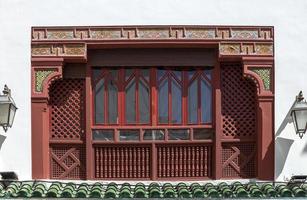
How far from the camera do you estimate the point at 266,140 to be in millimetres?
11711

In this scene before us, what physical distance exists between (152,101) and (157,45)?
96 cm

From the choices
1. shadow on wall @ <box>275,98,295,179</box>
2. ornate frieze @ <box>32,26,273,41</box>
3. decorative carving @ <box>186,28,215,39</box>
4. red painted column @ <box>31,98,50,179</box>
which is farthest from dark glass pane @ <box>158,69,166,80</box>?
shadow on wall @ <box>275,98,295,179</box>

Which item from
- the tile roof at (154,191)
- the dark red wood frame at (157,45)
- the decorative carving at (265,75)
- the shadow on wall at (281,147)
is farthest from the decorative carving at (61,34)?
the shadow on wall at (281,147)

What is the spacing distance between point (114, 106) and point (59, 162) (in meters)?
1.33

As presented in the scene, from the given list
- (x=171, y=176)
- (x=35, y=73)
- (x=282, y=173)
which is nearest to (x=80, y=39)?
(x=35, y=73)

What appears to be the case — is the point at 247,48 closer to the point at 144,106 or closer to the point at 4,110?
the point at 144,106

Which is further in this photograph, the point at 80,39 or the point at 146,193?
the point at 80,39

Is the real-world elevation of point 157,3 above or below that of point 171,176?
above

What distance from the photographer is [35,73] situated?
11.8m

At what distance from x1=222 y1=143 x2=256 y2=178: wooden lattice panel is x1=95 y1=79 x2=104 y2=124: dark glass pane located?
2.16 metres

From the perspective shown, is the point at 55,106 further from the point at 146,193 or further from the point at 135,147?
the point at 146,193

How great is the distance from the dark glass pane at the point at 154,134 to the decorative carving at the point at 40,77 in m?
1.91

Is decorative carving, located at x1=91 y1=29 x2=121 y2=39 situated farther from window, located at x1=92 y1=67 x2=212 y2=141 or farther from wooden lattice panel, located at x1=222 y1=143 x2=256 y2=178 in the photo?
wooden lattice panel, located at x1=222 y1=143 x2=256 y2=178

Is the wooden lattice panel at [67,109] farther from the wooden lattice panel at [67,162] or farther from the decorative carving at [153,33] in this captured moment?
the decorative carving at [153,33]
